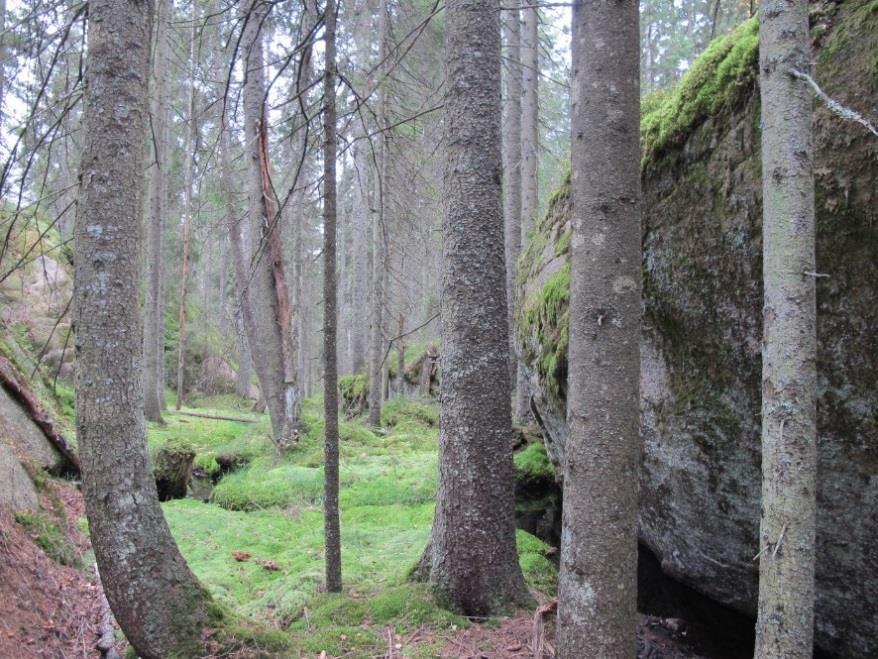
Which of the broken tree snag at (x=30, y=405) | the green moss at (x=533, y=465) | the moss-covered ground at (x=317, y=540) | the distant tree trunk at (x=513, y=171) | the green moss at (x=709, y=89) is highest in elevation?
the distant tree trunk at (x=513, y=171)

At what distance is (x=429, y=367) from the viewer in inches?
712

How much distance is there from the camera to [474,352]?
4.02 meters

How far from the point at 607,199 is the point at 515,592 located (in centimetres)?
277

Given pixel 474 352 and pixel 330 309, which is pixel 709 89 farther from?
pixel 330 309

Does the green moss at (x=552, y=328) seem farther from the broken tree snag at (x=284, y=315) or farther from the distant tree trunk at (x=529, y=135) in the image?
the distant tree trunk at (x=529, y=135)

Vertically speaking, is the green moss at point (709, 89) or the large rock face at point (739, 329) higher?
the green moss at point (709, 89)

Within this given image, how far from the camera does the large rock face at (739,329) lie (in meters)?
2.78

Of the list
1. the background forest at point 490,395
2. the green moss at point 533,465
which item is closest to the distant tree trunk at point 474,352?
the background forest at point 490,395

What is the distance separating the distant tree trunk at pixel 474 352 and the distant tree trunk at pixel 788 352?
78.7 inches

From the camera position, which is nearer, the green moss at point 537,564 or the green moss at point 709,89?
the green moss at point 709,89

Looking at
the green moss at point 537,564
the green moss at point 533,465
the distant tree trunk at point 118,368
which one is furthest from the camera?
the green moss at point 533,465

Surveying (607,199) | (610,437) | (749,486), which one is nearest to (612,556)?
(610,437)

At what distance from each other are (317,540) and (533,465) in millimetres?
2593

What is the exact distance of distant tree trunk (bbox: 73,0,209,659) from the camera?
296 centimetres
